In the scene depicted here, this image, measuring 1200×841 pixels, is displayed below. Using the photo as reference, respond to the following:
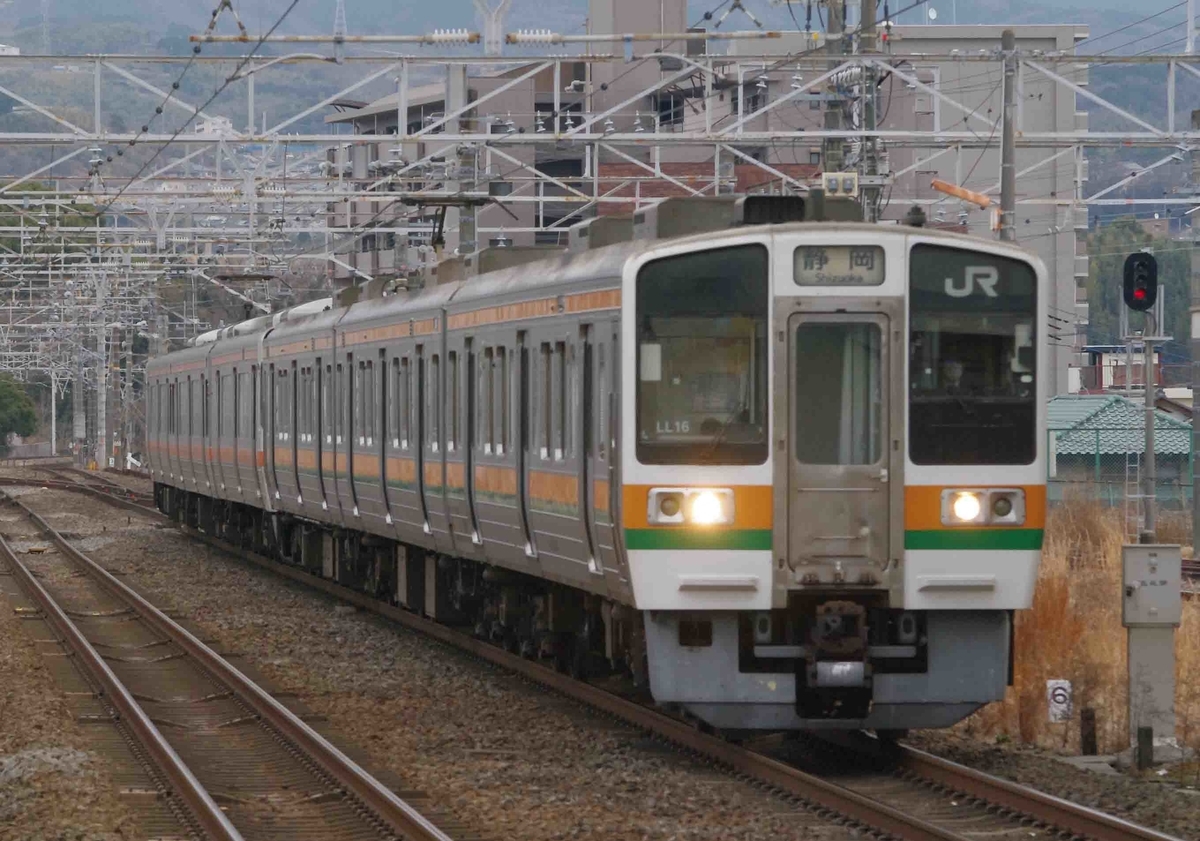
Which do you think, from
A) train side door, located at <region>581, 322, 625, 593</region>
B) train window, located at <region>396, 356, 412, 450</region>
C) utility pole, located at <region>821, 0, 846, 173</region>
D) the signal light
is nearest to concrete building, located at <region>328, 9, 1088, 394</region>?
utility pole, located at <region>821, 0, 846, 173</region>

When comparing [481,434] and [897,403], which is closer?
[897,403]

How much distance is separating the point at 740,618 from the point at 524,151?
4221 centimetres

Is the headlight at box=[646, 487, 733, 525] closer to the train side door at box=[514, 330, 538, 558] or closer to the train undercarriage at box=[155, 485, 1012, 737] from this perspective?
the train undercarriage at box=[155, 485, 1012, 737]

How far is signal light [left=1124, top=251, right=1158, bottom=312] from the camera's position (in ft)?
45.6

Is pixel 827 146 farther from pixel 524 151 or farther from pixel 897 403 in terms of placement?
pixel 524 151

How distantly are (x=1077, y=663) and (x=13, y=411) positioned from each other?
8400cm

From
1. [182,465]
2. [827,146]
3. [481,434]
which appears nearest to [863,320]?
[481,434]

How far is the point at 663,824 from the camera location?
8.70 m

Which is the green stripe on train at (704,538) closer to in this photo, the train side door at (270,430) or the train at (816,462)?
the train at (816,462)

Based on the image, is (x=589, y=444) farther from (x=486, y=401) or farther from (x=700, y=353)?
(x=486, y=401)

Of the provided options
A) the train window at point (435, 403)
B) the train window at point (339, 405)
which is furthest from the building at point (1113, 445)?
the train window at point (435, 403)

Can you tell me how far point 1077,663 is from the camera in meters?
12.7

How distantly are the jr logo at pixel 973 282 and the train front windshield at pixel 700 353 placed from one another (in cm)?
89

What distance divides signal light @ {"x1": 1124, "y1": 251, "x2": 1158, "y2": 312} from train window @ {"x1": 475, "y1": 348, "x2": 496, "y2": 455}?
13.9 ft
